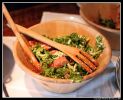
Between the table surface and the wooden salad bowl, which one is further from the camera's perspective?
the table surface

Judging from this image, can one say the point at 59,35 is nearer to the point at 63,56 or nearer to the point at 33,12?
the point at 63,56

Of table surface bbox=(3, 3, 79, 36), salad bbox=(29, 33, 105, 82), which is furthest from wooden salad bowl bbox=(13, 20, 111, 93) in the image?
table surface bbox=(3, 3, 79, 36)

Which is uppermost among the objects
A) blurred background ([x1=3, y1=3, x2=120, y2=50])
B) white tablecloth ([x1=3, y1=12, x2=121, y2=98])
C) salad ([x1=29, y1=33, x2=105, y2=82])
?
blurred background ([x1=3, y1=3, x2=120, y2=50])

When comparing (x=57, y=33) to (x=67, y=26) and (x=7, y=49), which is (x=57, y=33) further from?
(x=7, y=49)

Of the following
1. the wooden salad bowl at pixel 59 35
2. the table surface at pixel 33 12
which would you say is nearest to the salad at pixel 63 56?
the wooden salad bowl at pixel 59 35

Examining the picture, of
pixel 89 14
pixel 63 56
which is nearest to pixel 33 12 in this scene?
pixel 89 14

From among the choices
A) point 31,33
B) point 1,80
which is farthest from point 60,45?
point 1,80

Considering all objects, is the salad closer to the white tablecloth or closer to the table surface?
the white tablecloth
